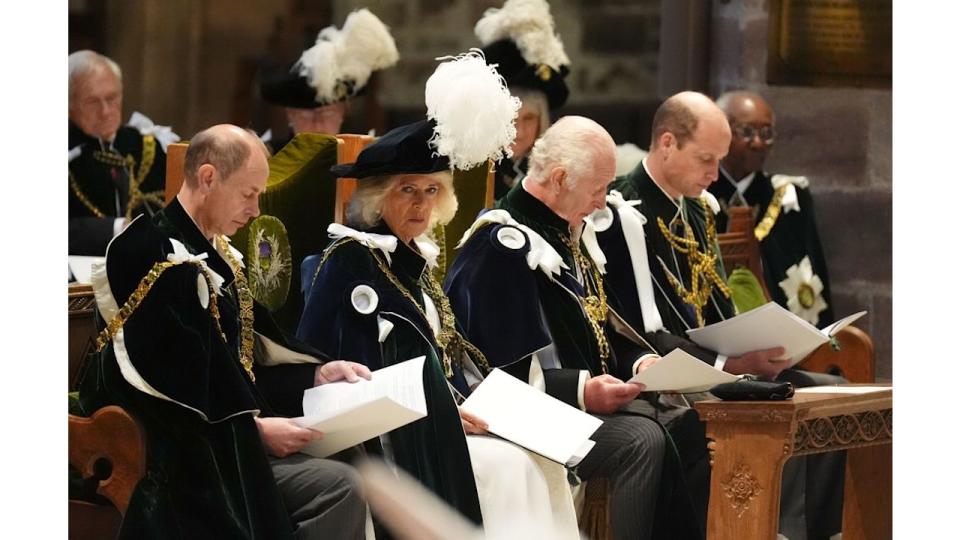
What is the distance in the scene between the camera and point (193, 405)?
4551 mm

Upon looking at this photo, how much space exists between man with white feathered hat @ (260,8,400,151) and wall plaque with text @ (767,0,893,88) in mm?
1628

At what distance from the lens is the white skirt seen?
16.7 feet

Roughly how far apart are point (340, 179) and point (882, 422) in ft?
5.39

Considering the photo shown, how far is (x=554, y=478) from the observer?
5.21m

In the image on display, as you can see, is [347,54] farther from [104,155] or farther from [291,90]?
[104,155]

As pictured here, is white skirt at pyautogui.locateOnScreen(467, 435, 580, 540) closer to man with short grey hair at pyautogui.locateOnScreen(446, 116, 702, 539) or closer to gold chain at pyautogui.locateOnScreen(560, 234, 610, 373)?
man with short grey hair at pyautogui.locateOnScreen(446, 116, 702, 539)

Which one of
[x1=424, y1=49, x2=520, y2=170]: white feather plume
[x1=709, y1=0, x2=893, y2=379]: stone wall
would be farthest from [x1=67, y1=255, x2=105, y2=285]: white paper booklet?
Result: [x1=709, y1=0, x2=893, y2=379]: stone wall

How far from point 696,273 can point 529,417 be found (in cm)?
136

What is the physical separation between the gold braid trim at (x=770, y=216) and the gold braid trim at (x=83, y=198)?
92.8 inches

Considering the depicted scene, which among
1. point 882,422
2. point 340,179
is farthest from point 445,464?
point 882,422

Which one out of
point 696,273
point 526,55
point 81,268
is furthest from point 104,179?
point 696,273

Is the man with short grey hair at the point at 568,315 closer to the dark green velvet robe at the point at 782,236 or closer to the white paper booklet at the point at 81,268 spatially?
the white paper booklet at the point at 81,268

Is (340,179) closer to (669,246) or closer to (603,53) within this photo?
(669,246)

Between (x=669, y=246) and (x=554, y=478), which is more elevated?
(x=669, y=246)
